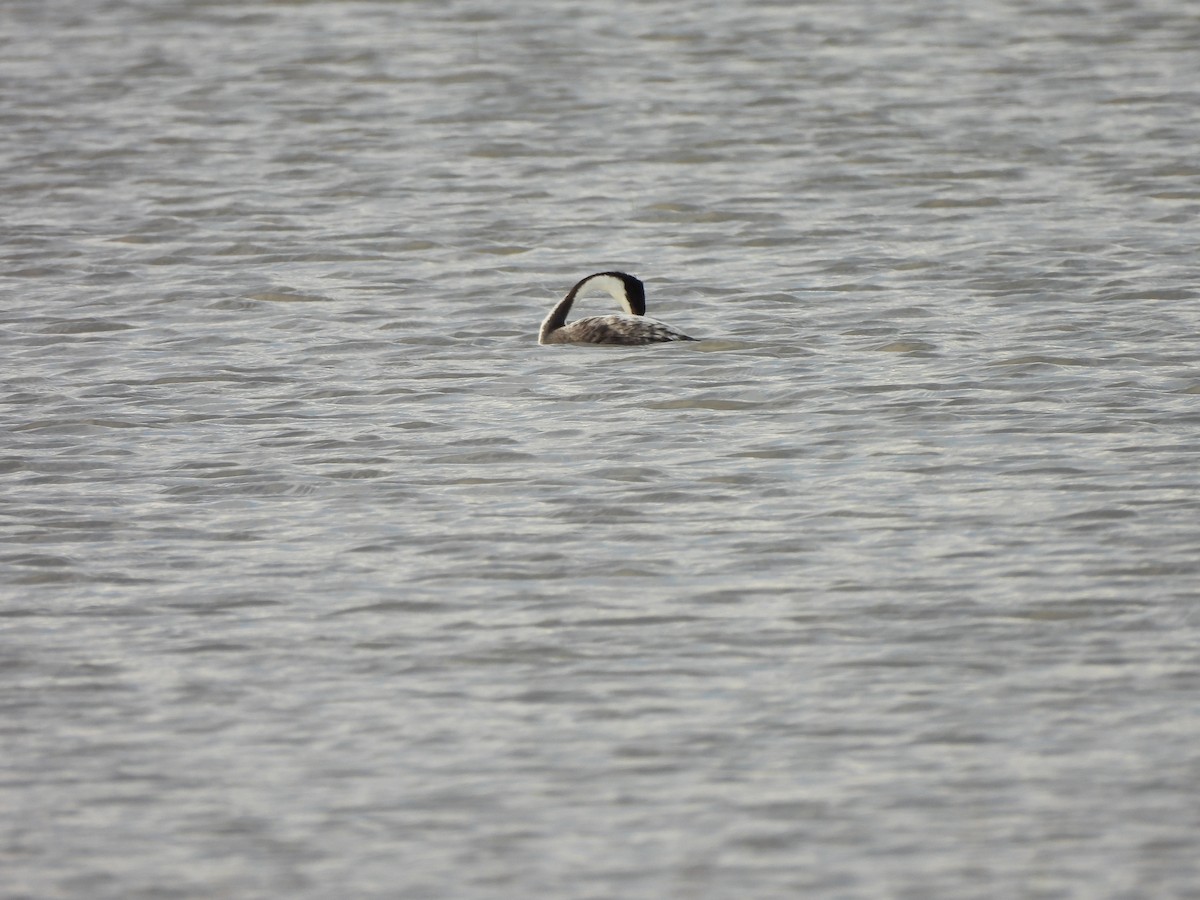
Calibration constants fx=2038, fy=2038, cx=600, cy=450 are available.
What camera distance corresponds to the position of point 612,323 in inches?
469

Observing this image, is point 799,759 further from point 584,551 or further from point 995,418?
point 995,418

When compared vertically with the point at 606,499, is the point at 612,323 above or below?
above

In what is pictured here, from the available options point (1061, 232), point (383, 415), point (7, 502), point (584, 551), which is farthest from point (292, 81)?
point (584, 551)

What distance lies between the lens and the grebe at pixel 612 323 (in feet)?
39.0

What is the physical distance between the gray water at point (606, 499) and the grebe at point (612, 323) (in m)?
0.16

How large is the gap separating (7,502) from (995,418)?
15.4 ft

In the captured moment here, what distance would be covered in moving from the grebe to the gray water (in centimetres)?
16

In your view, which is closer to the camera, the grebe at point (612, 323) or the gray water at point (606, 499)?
the gray water at point (606, 499)

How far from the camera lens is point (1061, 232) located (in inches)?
563

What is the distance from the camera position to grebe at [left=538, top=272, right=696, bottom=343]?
11.9m

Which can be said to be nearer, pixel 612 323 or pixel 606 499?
pixel 606 499

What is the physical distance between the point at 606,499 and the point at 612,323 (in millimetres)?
3097

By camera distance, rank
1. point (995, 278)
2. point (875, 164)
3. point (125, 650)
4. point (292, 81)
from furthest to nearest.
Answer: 1. point (292, 81)
2. point (875, 164)
3. point (995, 278)
4. point (125, 650)

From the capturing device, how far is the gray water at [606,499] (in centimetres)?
598
